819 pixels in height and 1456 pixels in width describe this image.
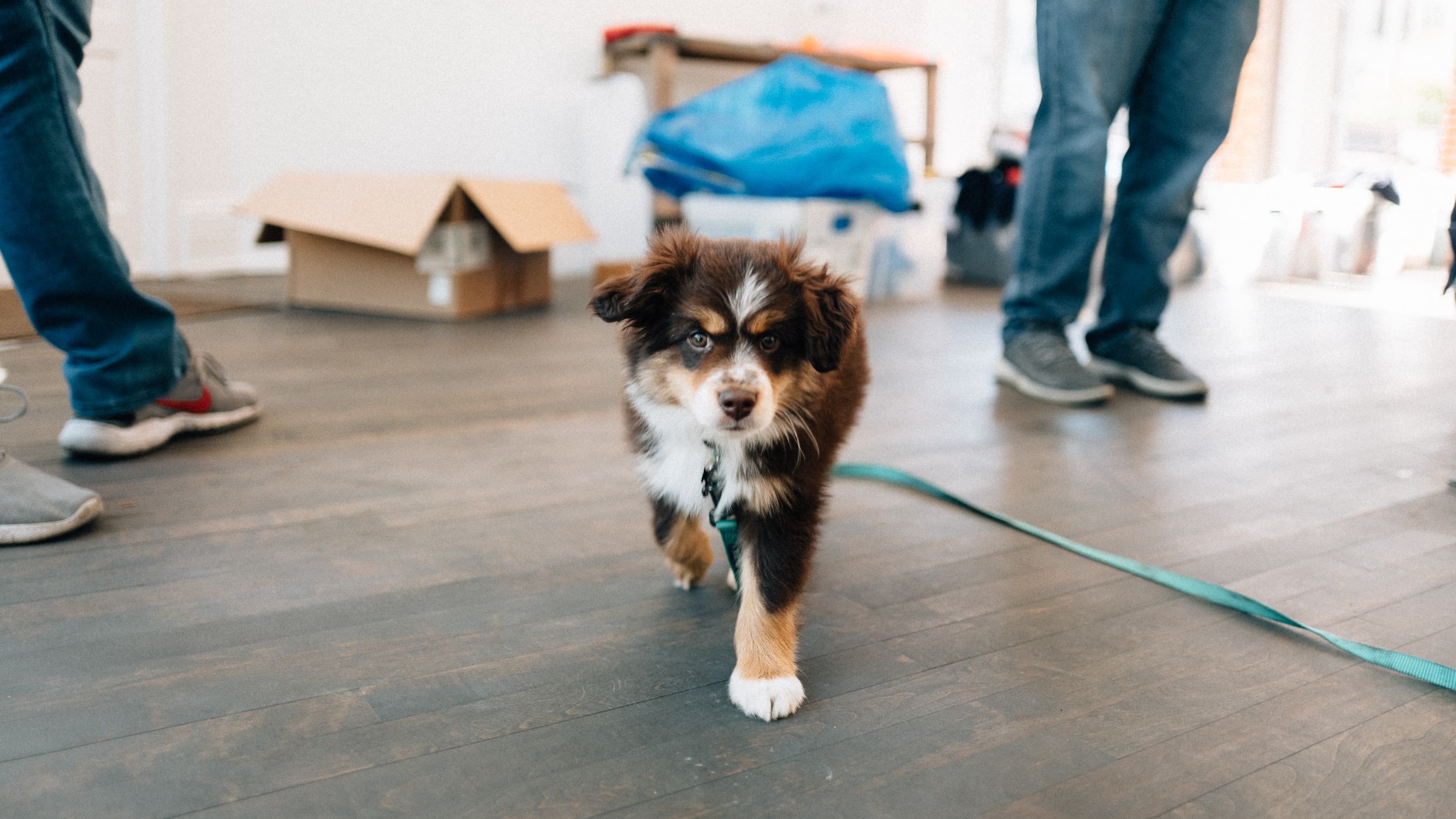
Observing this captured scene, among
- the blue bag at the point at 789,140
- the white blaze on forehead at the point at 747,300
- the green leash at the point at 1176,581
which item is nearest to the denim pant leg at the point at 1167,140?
the green leash at the point at 1176,581

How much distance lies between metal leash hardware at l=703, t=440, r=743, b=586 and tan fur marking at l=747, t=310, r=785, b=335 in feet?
0.50

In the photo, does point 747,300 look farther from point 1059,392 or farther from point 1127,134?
point 1127,134

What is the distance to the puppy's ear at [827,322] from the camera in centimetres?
125

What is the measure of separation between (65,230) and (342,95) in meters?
3.21

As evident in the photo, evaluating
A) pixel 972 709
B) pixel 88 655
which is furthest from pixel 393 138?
pixel 972 709

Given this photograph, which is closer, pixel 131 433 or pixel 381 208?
pixel 131 433

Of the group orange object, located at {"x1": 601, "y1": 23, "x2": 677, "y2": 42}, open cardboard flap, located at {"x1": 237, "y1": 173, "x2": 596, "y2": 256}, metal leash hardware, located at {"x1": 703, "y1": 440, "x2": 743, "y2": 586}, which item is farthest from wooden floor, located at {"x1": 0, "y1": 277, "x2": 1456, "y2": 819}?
orange object, located at {"x1": 601, "y1": 23, "x2": 677, "y2": 42}

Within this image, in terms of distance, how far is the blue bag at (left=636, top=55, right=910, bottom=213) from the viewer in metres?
4.08

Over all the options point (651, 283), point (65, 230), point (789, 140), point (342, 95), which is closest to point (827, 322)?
point (651, 283)

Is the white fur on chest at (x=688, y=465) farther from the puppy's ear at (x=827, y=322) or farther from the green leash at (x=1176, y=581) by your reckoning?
the green leash at (x=1176, y=581)

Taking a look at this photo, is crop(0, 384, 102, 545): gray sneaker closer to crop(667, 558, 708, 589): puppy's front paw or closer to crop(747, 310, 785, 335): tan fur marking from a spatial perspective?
crop(667, 558, 708, 589): puppy's front paw

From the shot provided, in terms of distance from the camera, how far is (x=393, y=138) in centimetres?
491

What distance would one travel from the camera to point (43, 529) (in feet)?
5.06

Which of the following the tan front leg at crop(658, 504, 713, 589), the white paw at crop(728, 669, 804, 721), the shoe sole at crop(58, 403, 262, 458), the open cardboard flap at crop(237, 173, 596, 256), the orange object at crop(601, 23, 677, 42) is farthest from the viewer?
the orange object at crop(601, 23, 677, 42)
